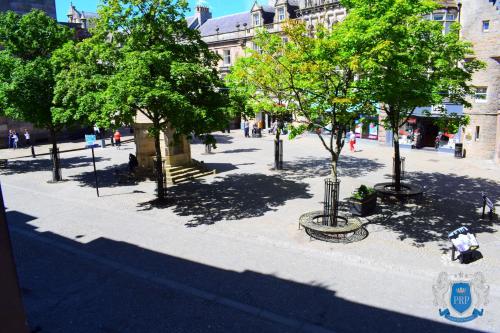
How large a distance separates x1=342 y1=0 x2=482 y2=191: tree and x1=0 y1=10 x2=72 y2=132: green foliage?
14310 millimetres

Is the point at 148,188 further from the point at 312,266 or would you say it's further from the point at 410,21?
the point at 410,21

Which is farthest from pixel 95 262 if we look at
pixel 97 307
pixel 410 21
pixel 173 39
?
pixel 410 21

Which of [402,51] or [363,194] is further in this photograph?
[363,194]

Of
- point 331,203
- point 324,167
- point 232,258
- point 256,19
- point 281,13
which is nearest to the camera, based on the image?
point 232,258

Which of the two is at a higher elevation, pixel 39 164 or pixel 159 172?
pixel 159 172

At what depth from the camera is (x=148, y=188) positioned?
19.3 m

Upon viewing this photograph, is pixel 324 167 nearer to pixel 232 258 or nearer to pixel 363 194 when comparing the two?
pixel 363 194

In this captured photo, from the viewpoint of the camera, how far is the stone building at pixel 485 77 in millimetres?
24453

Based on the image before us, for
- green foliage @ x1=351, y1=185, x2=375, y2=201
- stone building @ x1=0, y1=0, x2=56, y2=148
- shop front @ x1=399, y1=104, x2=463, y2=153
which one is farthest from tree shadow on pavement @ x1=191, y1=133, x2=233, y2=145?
green foliage @ x1=351, y1=185, x2=375, y2=201

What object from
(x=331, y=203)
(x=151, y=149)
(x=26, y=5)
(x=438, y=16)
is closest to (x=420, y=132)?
(x=438, y=16)

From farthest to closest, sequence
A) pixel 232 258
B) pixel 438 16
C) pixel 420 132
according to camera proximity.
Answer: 1. pixel 420 132
2. pixel 438 16
3. pixel 232 258

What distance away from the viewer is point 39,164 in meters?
26.2

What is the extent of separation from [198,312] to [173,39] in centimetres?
1047

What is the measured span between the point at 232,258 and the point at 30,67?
14.4 meters
